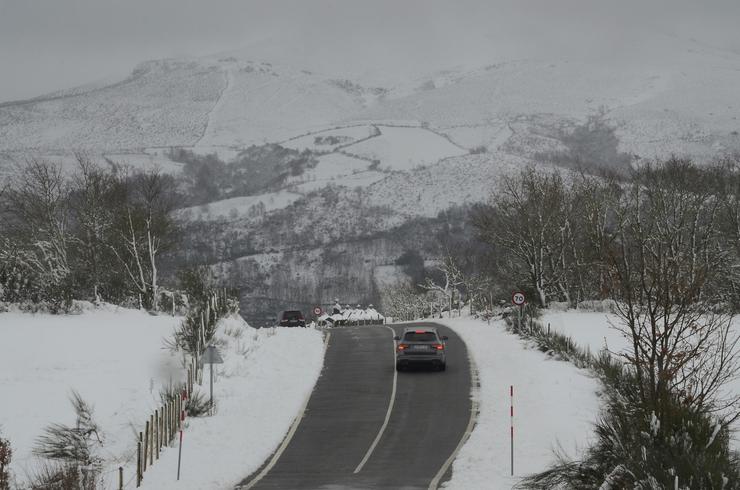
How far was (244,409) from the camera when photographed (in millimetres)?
28625

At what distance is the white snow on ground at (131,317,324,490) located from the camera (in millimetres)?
20438

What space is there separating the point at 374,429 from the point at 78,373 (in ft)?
44.0

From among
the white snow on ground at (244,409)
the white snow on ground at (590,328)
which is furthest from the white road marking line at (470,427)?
the white snow on ground at (590,328)

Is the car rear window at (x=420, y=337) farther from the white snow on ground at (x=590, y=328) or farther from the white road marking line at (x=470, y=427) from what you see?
the white snow on ground at (x=590, y=328)

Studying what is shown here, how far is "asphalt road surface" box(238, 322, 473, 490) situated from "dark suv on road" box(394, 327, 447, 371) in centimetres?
45

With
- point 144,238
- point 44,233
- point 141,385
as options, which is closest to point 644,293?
point 141,385

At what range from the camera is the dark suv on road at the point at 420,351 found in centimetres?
3625

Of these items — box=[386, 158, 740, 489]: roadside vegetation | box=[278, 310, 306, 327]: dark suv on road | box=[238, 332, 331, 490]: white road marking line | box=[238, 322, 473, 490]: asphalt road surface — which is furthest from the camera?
box=[278, 310, 306, 327]: dark suv on road

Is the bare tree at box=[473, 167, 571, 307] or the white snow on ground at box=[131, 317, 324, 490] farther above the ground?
the bare tree at box=[473, 167, 571, 307]

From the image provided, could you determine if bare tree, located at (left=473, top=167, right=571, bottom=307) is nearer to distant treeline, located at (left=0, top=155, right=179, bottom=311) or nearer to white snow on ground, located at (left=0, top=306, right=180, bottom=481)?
distant treeline, located at (left=0, top=155, right=179, bottom=311)

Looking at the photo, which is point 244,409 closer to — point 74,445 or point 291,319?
point 74,445

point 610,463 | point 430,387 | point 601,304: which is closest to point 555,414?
point 430,387

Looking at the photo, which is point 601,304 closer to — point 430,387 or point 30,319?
point 430,387

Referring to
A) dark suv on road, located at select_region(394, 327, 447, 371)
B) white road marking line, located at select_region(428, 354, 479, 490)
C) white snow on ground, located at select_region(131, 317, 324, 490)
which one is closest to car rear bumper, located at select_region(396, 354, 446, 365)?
dark suv on road, located at select_region(394, 327, 447, 371)
